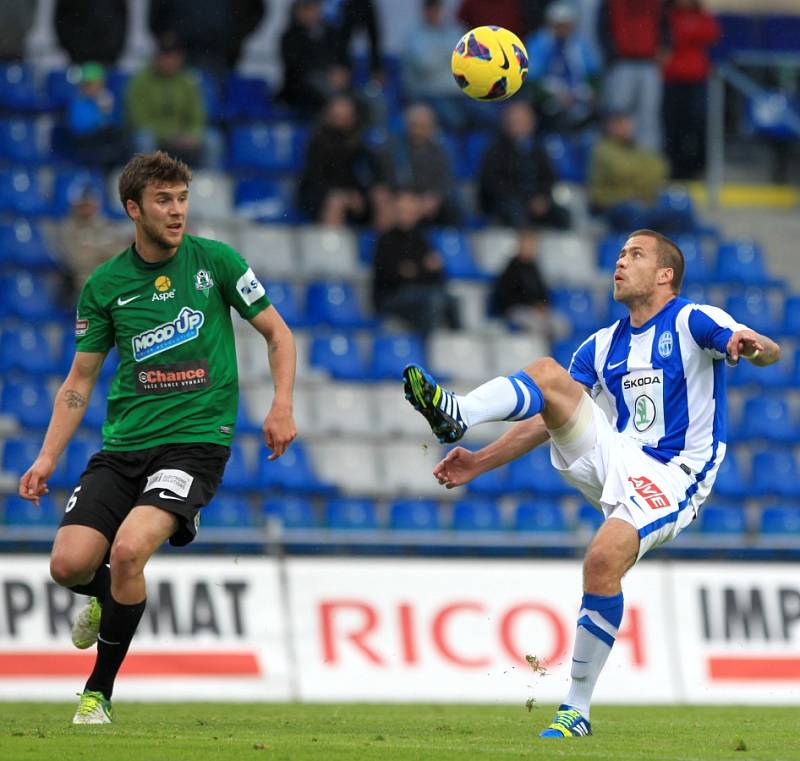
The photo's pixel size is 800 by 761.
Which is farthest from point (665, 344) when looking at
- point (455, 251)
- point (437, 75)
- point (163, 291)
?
point (437, 75)

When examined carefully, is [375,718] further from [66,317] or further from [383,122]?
[383,122]

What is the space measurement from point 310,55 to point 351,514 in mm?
5653

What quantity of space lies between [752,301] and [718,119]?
9.95 ft

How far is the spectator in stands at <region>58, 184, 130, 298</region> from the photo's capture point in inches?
602

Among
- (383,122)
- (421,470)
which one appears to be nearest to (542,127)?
(383,122)

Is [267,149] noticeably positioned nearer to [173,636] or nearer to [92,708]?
[173,636]

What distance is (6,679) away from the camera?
11.9 meters

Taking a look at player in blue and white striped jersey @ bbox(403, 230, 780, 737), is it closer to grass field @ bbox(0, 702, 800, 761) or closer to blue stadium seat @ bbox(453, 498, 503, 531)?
grass field @ bbox(0, 702, 800, 761)

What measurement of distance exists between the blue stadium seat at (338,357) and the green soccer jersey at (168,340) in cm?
771

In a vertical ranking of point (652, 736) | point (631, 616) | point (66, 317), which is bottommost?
point (631, 616)

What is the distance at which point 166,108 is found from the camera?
1681 cm

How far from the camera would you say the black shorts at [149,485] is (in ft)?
25.5

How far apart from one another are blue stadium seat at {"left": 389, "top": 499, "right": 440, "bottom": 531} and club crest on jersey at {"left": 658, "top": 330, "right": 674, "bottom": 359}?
6406 mm

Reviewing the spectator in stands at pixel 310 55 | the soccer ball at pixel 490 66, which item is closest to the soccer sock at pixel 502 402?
the soccer ball at pixel 490 66
